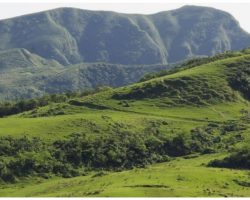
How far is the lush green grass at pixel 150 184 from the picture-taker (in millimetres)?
112125

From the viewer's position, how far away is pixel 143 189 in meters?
115

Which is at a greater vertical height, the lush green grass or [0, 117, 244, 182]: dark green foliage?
the lush green grass

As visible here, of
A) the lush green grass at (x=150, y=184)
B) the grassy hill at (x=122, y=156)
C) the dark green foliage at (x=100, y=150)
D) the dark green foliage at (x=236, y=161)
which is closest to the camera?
the lush green grass at (x=150, y=184)

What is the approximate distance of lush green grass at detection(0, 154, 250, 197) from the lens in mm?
112125

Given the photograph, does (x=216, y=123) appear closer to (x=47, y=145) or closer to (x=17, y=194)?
(x=47, y=145)

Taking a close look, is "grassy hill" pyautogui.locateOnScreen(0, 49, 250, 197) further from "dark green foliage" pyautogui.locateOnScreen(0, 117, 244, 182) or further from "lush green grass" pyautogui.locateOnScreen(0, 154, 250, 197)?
"lush green grass" pyautogui.locateOnScreen(0, 154, 250, 197)

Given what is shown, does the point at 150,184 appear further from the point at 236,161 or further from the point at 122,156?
the point at 122,156

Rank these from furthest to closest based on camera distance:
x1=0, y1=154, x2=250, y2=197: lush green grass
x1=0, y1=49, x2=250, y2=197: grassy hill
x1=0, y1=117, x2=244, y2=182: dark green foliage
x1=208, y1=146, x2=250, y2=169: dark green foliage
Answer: x1=0, y1=117, x2=244, y2=182: dark green foliage
x1=208, y1=146, x2=250, y2=169: dark green foliage
x1=0, y1=49, x2=250, y2=197: grassy hill
x1=0, y1=154, x2=250, y2=197: lush green grass

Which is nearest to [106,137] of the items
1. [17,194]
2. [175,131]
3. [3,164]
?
[175,131]

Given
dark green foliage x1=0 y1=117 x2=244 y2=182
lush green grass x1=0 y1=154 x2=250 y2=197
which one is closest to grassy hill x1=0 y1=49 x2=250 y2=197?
dark green foliage x1=0 y1=117 x2=244 y2=182

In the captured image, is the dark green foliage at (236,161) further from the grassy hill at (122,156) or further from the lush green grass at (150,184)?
the lush green grass at (150,184)

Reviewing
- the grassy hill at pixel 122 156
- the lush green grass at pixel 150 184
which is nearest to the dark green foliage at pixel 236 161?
the grassy hill at pixel 122 156

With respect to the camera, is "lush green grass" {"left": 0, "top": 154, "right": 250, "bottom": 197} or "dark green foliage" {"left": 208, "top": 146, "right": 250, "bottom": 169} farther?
"dark green foliage" {"left": 208, "top": 146, "right": 250, "bottom": 169}

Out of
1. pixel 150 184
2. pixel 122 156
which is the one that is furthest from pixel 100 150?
pixel 150 184
